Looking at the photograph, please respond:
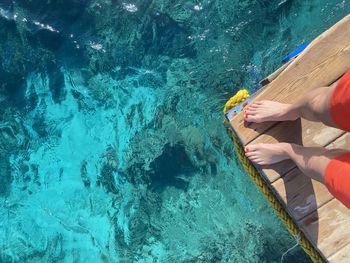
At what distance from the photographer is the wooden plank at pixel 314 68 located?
3674mm

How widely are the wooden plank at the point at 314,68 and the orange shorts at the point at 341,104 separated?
0.86 m

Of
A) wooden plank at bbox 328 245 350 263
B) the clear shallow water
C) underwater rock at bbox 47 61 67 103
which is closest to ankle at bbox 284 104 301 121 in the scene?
wooden plank at bbox 328 245 350 263

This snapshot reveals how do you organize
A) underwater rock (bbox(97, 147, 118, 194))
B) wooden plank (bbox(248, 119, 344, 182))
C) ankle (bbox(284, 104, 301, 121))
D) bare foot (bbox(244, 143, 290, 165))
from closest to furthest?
ankle (bbox(284, 104, 301, 121)) < bare foot (bbox(244, 143, 290, 165)) < wooden plank (bbox(248, 119, 344, 182)) < underwater rock (bbox(97, 147, 118, 194))

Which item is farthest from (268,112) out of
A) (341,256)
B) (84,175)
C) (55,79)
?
(55,79)

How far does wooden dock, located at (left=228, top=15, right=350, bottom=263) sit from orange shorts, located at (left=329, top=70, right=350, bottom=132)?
86cm

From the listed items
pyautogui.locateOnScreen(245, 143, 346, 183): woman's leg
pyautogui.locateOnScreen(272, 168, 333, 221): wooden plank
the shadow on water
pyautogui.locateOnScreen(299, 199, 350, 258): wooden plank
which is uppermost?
pyautogui.locateOnScreen(245, 143, 346, 183): woman's leg

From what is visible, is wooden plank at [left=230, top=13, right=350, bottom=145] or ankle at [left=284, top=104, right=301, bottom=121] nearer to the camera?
ankle at [left=284, top=104, right=301, bottom=121]

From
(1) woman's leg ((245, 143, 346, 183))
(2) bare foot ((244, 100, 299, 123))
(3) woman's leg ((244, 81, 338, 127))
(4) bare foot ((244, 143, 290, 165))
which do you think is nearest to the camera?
(3) woman's leg ((244, 81, 338, 127))

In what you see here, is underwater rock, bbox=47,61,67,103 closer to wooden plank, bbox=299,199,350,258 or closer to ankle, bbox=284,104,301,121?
ankle, bbox=284,104,301,121

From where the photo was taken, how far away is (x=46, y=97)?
5.68 metres

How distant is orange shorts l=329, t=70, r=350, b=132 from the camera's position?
Answer: 9.04ft

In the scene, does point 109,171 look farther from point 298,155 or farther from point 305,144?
point 298,155

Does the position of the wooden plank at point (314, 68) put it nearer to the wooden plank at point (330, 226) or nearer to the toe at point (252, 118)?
the toe at point (252, 118)

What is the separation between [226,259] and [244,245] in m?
0.28
